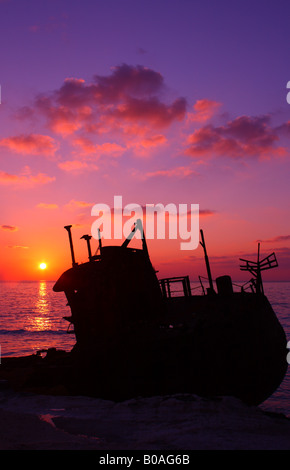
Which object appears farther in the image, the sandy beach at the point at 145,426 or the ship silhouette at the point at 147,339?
the ship silhouette at the point at 147,339

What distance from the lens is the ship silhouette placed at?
16984mm

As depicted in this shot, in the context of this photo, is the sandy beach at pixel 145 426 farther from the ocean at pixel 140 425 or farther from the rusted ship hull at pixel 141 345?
the rusted ship hull at pixel 141 345

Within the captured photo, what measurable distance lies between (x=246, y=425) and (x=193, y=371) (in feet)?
27.2

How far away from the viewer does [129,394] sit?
16.8m

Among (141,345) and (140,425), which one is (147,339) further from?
(140,425)

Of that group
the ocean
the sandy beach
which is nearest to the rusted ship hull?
the ocean

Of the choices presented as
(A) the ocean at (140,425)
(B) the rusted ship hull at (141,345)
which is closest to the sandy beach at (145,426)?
(A) the ocean at (140,425)

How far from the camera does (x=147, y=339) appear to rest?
56.3 ft

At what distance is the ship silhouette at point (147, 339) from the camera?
17.0 metres

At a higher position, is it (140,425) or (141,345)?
(141,345)

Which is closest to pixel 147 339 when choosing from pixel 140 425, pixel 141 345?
pixel 141 345

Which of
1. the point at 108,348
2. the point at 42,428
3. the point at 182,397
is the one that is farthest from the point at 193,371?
the point at 42,428

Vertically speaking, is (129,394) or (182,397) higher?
(182,397)
